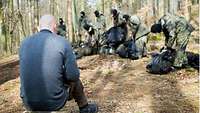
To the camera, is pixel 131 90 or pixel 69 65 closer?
pixel 69 65

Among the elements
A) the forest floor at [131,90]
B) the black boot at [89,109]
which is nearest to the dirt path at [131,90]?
the forest floor at [131,90]

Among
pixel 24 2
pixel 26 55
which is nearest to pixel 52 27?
pixel 26 55

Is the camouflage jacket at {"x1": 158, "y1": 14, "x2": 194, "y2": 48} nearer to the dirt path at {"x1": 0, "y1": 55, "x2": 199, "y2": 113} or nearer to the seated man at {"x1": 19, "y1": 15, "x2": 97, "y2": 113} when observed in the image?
the dirt path at {"x1": 0, "y1": 55, "x2": 199, "y2": 113}

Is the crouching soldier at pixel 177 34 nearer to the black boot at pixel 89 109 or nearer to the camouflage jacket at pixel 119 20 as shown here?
the camouflage jacket at pixel 119 20

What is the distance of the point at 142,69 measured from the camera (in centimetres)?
1276

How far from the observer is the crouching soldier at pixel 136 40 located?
14.6 meters

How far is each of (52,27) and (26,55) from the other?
43 cm

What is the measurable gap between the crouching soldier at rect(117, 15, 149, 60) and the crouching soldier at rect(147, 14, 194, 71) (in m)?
2.79

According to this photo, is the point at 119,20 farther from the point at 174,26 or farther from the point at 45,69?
the point at 45,69

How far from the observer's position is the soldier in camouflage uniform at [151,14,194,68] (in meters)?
11.4

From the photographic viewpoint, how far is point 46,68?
15.1ft

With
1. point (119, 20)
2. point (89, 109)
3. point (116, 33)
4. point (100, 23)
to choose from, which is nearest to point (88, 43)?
point (100, 23)

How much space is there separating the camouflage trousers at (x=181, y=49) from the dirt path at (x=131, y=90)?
0.27 m

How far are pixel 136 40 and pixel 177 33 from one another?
350 cm
